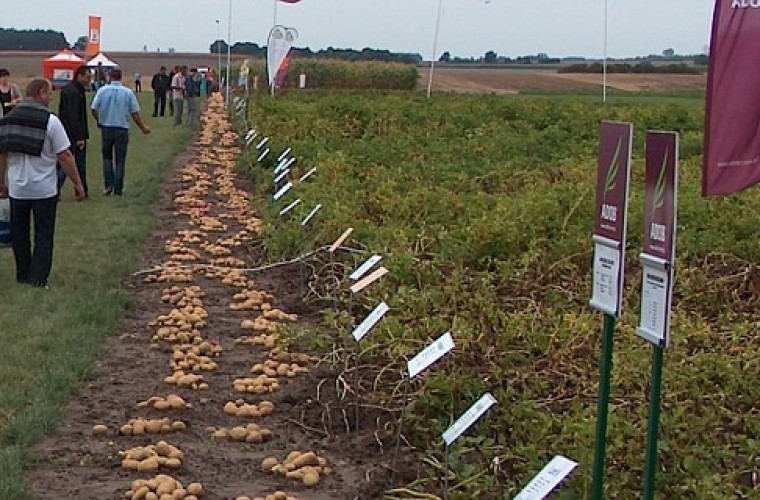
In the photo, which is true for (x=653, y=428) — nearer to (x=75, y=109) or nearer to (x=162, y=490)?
(x=162, y=490)

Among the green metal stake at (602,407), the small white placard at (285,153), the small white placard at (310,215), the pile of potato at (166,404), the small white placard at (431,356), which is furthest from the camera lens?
the small white placard at (285,153)

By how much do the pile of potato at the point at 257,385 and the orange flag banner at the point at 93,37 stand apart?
4484cm

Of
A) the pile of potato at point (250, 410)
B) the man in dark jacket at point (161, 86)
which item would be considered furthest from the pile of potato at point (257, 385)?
the man in dark jacket at point (161, 86)

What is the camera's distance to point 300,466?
5.29m

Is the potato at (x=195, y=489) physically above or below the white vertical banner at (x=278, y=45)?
below

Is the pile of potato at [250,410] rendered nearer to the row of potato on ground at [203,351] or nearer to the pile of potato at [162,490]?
the row of potato on ground at [203,351]

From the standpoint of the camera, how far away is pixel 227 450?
5.59m

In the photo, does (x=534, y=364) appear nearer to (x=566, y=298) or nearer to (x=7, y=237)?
(x=566, y=298)

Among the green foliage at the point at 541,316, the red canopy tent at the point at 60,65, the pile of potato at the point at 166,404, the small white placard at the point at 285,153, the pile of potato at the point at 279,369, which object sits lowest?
the pile of potato at the point at 166,404

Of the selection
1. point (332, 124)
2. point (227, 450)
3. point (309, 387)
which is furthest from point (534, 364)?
point (332, 124)

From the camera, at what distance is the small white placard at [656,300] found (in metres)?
3.34

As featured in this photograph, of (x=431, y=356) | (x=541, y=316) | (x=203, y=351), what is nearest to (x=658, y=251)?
(x=431, y=356)

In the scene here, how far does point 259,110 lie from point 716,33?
22.0 meters

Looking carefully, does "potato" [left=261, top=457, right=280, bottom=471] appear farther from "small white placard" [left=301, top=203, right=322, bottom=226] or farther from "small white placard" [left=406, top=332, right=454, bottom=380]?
"small white placard" [left=301, top=203, right=322, bottom=226]
